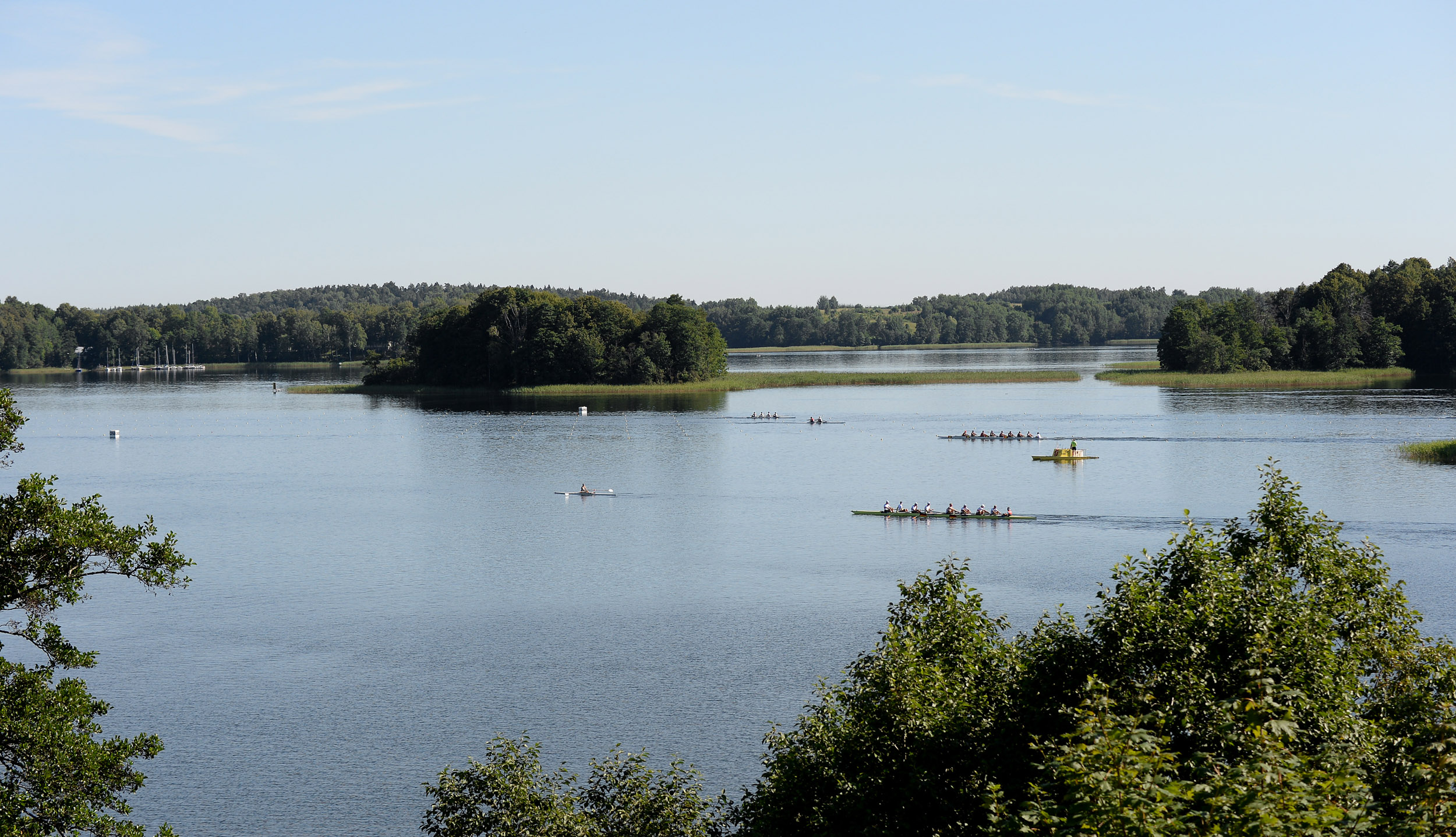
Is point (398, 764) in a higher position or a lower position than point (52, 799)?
lower

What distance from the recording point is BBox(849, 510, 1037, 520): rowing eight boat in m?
63.3

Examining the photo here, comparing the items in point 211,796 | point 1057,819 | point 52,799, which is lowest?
point 211,796

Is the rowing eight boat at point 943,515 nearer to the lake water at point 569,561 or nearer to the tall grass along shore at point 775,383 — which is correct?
the lake water at point 569,561

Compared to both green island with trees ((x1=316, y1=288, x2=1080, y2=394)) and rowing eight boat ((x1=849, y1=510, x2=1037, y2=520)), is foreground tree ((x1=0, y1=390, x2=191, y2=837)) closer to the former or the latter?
rowing eight boat ((x1=849, y1=510, x2=1037, y2=520))

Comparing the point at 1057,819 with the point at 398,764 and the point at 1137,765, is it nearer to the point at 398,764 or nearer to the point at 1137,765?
the point at 1137,765

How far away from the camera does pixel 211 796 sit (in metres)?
30.5

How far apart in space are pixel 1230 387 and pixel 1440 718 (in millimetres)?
144708

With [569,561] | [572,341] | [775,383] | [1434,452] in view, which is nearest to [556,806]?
[569,561]

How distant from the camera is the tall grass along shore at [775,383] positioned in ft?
539

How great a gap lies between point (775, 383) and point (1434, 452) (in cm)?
10461

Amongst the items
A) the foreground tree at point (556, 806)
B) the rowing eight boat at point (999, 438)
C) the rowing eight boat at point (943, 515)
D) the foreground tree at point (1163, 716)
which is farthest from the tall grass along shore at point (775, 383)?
the foreground tree at point (1163, 716)

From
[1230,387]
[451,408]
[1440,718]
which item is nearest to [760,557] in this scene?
[1440,718]

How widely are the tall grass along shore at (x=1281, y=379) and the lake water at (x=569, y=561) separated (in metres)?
29.7

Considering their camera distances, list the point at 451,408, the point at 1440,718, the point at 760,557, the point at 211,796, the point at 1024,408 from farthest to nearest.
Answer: the point at 451,408, the point at 1024,408, the point at 760,557, the point at 211,796, the point at 1440,718
